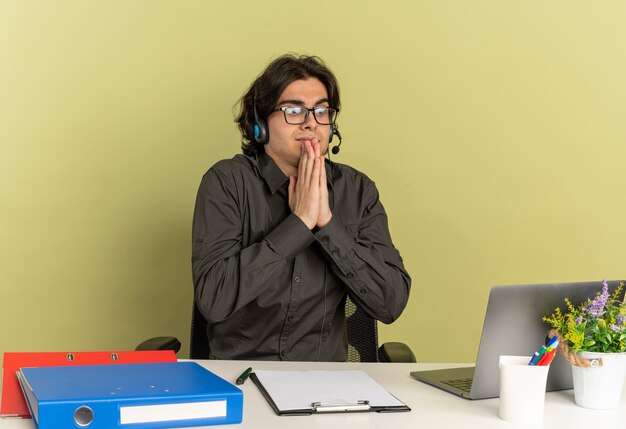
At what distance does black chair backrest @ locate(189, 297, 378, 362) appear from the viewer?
7.51 feet

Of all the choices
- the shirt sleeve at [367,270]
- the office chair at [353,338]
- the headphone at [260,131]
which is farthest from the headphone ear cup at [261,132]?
→ the office chair at [353,338]

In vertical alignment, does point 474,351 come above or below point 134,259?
below

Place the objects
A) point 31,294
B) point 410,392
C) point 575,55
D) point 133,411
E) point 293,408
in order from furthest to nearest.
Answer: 1. point 575,55
2. point 31,294
3. point 410,392
4. point 293,408
5. point 133,411

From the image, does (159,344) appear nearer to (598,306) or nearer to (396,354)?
(396,354)

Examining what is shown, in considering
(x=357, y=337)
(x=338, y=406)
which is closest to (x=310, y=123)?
(x=357, y=337)

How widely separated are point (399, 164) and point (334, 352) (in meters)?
0.96

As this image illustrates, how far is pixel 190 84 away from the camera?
2891 millimetres

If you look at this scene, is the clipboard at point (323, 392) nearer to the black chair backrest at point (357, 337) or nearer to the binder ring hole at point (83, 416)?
the binder ring hole at point (83, 416)

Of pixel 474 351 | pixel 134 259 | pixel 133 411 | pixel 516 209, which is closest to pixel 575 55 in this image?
pixel 516 209

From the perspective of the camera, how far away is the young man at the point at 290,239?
2086 mm

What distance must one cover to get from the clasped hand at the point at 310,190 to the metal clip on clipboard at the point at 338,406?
2.40 ft

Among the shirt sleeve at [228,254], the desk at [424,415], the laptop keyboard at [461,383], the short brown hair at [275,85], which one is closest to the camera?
the desk at [424,415]

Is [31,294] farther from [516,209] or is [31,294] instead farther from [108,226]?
[516,209]

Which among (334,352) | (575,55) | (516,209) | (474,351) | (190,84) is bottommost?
(474,351)
